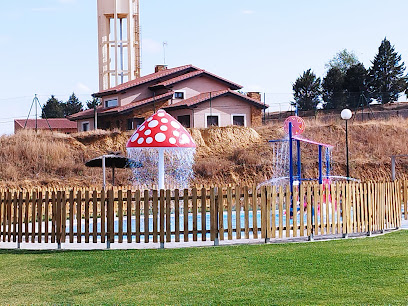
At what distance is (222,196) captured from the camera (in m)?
12.8

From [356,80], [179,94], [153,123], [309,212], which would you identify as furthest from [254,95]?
[309,212]

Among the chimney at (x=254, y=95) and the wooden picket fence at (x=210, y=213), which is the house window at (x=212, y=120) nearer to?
the chimney at (x=254, y=95)

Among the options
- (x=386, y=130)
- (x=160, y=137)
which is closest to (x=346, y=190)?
(x=160, y=137)

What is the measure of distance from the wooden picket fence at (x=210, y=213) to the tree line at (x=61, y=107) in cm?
7162

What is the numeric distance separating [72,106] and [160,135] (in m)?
74.7

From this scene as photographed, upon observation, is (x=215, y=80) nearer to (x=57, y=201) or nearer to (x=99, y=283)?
(x=57, y=201)

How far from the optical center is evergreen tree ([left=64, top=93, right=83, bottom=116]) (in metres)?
88.9

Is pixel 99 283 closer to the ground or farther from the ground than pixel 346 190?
closer to the ground

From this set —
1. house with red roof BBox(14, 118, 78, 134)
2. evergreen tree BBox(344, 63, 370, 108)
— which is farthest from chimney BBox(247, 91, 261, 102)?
house with red roof BBox(14, 118, 78, 134)

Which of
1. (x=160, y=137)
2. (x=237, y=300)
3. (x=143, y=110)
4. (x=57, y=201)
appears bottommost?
(x=237, y=300)

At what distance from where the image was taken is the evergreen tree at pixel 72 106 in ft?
292

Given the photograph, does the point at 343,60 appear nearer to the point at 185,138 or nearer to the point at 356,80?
the point at 356,80

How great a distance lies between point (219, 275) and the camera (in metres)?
9.34

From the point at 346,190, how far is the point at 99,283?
22.7ft
